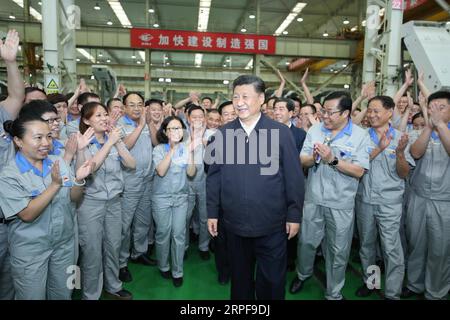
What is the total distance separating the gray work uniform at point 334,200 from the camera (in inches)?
106

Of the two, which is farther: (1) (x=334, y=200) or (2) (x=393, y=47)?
(2) (x=393, y=47)

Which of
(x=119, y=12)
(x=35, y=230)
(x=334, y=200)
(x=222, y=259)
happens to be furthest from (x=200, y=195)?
(x=119, y=12)

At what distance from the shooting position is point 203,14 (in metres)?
13.4

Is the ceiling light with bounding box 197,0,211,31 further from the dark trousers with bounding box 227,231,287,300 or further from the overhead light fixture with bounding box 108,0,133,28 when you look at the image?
the dark trousers with bounding box 227,231,287,300

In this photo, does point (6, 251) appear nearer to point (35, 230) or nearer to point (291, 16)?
point (35, 230)

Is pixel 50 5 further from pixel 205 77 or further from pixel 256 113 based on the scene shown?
pixel 205 77

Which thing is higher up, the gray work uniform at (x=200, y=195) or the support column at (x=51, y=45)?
the support column at (x=51, y=45)

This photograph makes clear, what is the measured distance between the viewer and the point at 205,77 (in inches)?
653

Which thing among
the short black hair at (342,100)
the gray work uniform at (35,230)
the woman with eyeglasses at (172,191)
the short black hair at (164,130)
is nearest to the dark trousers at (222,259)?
the woman with eyeglasses at (172,191)

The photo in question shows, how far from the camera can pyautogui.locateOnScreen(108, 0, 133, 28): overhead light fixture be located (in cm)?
1237

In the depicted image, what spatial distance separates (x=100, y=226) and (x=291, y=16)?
13584 mm

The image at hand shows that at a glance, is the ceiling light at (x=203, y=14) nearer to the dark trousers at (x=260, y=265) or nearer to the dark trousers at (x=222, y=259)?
the dark trousers at (x=222, y=259)

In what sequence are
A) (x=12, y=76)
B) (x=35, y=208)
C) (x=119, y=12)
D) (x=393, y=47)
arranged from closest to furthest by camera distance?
1. (x=35, y=208)
2. (x=12, y=76)
3. (x=393, y=47)
4. (x=119, y=12)

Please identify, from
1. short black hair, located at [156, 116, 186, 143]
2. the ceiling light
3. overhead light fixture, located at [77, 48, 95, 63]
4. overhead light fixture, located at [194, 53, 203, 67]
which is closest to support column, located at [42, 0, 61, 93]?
short black hair, located at [156, 116, 186, 143]
